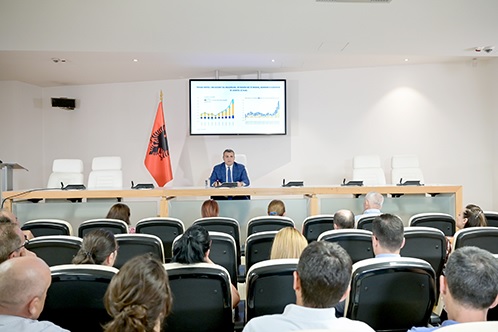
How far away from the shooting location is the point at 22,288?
4.65 ft

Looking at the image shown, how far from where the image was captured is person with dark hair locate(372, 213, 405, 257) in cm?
238

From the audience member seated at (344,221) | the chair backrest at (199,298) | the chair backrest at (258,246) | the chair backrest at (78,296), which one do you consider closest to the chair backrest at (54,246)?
the chair backrest at (78,296)

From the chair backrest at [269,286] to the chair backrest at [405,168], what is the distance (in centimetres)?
582

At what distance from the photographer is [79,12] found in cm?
609

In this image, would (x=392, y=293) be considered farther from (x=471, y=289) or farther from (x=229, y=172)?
(x=229, y=172)

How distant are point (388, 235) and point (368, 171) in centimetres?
510

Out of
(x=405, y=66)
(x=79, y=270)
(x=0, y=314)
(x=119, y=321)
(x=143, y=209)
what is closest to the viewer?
(x=119, y=321)

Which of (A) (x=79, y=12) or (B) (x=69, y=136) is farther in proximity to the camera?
(B) (x=69, y=136)

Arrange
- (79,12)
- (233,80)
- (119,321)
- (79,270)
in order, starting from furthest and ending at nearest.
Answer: (233,80), (79,12), (79,270), (119,321)

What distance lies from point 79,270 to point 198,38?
17.2ft

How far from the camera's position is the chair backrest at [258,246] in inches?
115

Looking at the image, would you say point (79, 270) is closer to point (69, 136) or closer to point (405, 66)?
point (69, 136)

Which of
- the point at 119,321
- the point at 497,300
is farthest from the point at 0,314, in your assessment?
the point at 497,300

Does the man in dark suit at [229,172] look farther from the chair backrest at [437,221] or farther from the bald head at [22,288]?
the bald head at [22,288]
